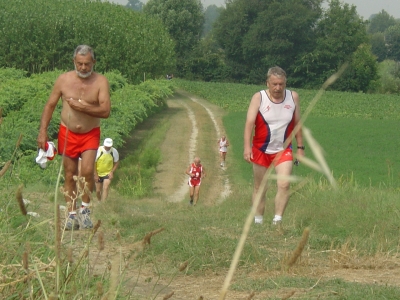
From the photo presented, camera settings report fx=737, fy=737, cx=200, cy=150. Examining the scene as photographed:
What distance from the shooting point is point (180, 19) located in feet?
304

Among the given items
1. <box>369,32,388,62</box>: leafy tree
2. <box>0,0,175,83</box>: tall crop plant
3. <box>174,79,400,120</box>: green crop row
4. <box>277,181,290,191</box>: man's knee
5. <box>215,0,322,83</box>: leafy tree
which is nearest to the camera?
<box>277,181,290,191</box>: man's knee

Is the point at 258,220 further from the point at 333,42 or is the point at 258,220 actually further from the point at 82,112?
the point at 333,42

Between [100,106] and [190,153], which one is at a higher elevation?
[100,106]

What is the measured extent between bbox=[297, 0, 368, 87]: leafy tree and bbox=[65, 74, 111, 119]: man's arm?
61.9 meters

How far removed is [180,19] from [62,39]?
49.0 meters

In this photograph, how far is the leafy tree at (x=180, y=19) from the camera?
93125mm

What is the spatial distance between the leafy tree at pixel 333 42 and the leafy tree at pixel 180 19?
1602 centimetres

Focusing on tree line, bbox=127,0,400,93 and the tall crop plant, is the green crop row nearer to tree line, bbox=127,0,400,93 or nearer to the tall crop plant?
tree line, bbox=127,0,400,93

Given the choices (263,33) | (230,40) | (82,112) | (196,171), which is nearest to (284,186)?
(82,112)

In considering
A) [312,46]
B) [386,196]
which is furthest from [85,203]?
[312,46]

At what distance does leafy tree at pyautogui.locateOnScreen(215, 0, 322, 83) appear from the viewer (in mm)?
87562

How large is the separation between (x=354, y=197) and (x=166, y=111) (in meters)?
38.9

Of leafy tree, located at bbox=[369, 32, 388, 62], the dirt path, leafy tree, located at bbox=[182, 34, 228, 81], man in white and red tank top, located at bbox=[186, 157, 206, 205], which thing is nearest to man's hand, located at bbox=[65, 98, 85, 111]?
man in white and red tank top, located at bbox=[186, 157, 206, 205]

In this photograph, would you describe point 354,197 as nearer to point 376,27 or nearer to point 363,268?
point 363,268
